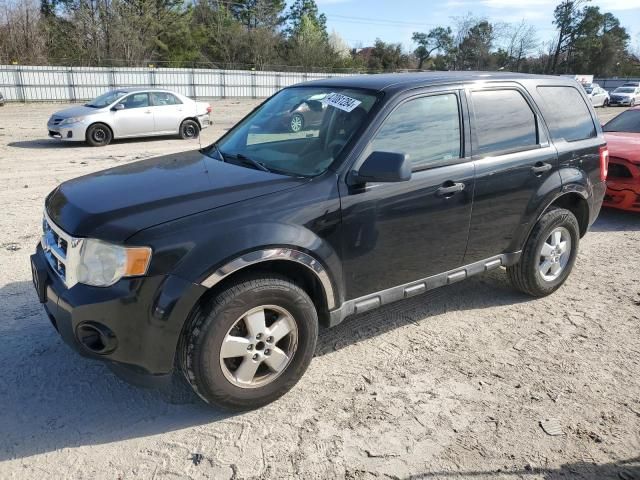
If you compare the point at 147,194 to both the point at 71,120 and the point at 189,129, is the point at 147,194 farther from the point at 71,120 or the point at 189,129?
the point at 189,129

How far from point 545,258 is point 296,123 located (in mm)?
2475

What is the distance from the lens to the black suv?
2.75m

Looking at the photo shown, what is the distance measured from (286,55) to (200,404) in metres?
57.0

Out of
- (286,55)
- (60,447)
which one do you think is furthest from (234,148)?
(286,55)

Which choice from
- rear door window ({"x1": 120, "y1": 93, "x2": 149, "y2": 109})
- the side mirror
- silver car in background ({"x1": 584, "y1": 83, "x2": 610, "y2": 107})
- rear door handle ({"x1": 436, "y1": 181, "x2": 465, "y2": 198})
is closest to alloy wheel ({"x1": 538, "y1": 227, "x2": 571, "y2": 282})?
rear door handle ({"x1": 436, "y1": 181, "x2": 465, "y2": 198})

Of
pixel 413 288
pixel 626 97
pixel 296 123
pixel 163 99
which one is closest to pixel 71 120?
pixel 163 99

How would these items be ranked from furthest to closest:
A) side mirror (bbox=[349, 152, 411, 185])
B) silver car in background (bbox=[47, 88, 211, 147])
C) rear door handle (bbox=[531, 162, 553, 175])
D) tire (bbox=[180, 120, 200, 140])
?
1. tire (bbox=[180, 120, 200, 140])
2. silver car in background (bbox=[47, 88, 211, 147])
3. rear door handle (bbox=[531, 162, 553, 175])
4. side mirror (bbox=[349, 152, 411, 185])

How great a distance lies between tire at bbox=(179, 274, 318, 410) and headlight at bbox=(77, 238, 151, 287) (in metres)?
0.42

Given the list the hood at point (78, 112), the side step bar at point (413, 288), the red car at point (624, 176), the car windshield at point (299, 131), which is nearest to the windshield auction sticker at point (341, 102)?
the car windshield at point (299, 131)

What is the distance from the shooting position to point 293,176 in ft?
10.9

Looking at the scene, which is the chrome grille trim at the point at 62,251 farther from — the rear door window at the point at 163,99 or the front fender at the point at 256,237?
the rear door window at the point at 163,99

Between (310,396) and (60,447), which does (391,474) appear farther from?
(60,447)

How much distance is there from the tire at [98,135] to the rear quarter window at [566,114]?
1147cm

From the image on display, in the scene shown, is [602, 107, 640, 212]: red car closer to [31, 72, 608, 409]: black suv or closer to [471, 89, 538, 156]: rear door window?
[31, 72, 608, 409]: black suv
